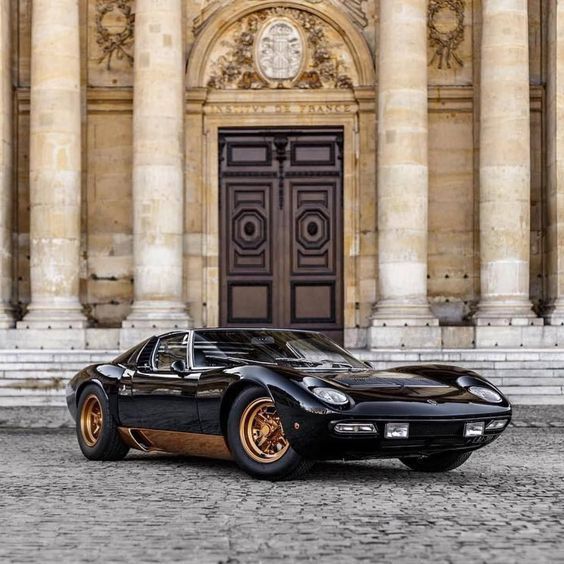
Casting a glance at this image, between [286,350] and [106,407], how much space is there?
186 centimetres

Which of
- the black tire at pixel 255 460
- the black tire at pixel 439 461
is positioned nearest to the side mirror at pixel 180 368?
the black tire at pixel 255 460

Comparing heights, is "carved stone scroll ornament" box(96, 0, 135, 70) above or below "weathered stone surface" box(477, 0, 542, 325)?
above

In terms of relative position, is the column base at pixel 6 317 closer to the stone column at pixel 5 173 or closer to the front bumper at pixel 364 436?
the stone column at pixel 5 173

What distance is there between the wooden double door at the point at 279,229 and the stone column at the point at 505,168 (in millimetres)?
3314

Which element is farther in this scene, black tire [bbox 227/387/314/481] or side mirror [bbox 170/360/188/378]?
side mirror [bbox 170/360/188/378]

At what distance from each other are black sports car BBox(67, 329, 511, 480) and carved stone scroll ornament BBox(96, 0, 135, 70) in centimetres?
1443

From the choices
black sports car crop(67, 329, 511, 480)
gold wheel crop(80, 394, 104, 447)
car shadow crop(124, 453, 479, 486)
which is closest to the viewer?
black sports car crop(67, 329, 511, 480)

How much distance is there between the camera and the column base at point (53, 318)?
75.4 ft

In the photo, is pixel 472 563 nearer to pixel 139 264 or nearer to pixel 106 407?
pixel 106 407

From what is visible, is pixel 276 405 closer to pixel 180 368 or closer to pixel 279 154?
pixel 180 368

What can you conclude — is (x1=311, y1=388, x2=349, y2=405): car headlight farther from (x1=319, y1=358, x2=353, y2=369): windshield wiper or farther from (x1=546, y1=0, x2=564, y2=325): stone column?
(x1=546, y1=0, x2=564, y2=325): stone column

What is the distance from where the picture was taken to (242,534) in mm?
7121

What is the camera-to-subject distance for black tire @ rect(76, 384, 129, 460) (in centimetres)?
1170

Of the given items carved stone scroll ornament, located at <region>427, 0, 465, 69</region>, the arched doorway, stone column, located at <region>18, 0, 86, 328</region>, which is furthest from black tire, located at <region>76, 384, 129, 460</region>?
carved stone scroll ornament, located at <region>427, 0, 465, 69</region>
